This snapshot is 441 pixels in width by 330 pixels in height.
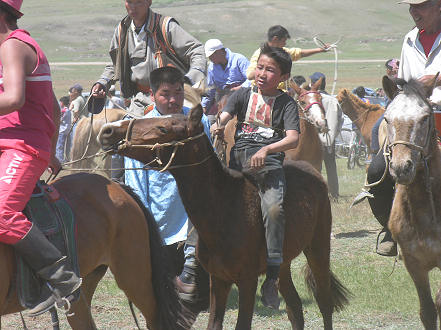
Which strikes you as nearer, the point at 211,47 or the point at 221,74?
the point at 211,47

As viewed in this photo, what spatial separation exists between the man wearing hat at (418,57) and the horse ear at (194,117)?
1.96 m

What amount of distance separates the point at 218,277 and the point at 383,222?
223 centimetres

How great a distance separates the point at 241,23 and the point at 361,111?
101120mm

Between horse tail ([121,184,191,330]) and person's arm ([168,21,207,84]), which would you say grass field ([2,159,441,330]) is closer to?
horse tail ([121,184,191,330])

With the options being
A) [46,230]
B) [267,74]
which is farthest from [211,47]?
[46,230]

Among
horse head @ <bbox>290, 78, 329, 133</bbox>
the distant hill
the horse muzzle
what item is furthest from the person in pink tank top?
the distant hill

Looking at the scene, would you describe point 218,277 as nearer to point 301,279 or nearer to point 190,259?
point 190,259

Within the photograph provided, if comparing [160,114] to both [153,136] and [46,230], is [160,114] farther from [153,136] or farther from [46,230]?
[46,230]

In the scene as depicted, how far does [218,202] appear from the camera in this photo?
5336mm

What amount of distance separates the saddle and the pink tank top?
0.40 metres

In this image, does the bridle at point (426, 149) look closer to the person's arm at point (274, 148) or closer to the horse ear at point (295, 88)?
the person's arm at point (274, 148)

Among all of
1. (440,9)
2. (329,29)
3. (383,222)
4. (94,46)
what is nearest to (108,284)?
(383,222)

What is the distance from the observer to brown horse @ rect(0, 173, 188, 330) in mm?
5156

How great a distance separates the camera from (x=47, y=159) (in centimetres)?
458
